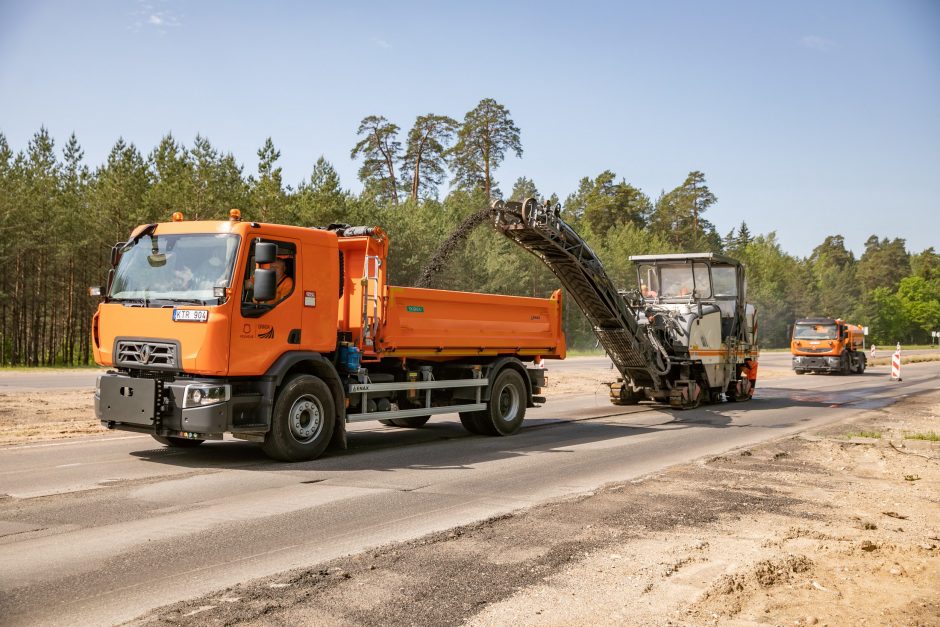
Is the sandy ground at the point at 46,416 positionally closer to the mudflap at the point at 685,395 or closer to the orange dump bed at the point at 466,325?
the orange dump bed at the point at 466,325

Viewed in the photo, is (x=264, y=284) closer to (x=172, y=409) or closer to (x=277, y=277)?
(x=277, y=277)

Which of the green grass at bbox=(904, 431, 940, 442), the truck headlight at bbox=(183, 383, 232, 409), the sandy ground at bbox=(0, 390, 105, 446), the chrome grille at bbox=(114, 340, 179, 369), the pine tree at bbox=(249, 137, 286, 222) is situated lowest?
the green grass at bbox=(904, 431, 940, 442)

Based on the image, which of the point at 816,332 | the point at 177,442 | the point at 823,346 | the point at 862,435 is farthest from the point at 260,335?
the point at 816,332

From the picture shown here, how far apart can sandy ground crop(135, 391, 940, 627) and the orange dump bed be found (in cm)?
387

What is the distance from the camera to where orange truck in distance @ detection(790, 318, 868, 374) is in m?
35.0

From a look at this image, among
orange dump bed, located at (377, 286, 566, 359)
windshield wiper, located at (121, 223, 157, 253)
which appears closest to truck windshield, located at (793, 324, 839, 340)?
orange dump bed, located at (377, 286, 566, 359)

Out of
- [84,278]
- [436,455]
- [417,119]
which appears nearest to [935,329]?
[417,119]

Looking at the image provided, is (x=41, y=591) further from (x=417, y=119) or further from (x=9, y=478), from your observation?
(x=417, y=119)

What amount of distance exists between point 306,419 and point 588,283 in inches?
296

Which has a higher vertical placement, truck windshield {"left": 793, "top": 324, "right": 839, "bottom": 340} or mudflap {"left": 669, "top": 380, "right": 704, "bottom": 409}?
truck windshield {"left": 793, "top": 324, "right": 839, "bottom": 340}

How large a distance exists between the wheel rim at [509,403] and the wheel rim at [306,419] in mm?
3996

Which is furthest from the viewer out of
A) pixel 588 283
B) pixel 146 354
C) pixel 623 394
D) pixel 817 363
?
pixel 817 363

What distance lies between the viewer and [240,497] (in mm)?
7672

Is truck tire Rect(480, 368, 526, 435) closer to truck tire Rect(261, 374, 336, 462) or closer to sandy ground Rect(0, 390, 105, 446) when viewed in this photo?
truck tire Rect(261, 374, 336, 462)
